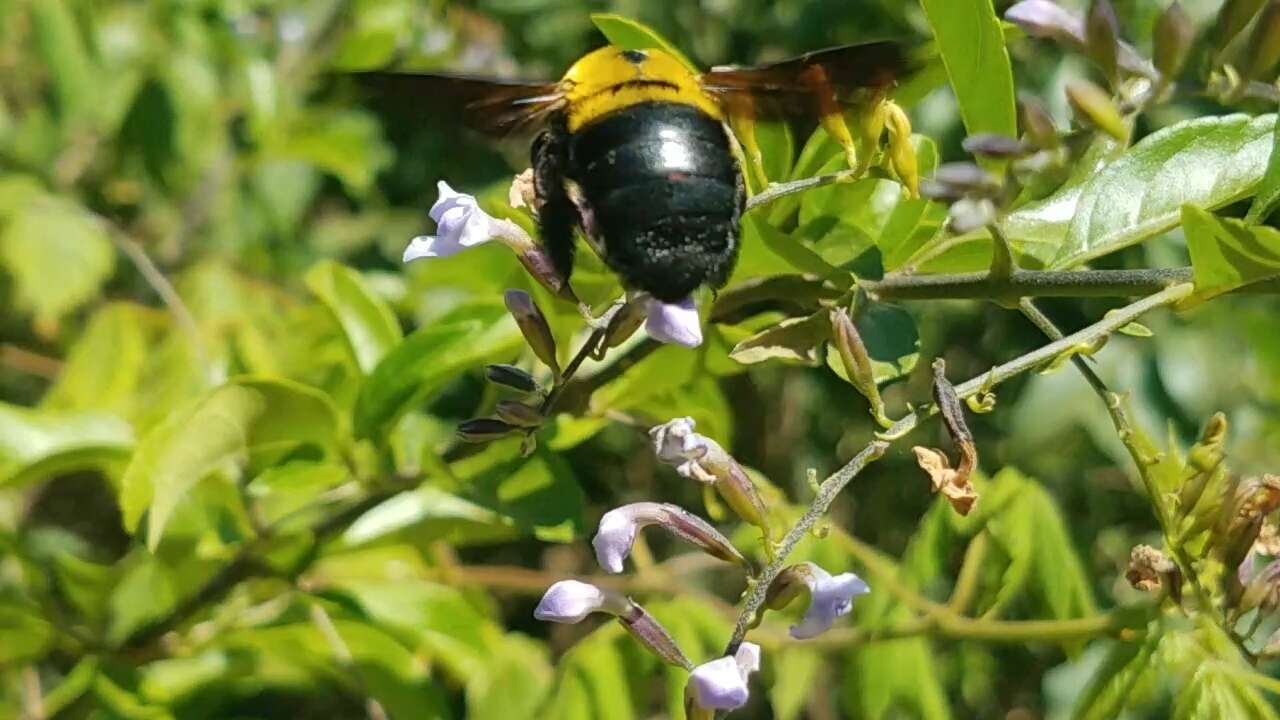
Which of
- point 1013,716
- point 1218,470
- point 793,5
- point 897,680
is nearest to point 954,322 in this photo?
point 793,5

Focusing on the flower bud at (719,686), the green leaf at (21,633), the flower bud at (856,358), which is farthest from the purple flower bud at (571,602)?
the green leaf at (21,633)

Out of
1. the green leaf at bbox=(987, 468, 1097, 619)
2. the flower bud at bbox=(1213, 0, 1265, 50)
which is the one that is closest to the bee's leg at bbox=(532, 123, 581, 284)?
the flower bud at bbox=(1213, 0, 1265, 50)

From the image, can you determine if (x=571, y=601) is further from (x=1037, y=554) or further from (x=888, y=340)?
(x=1037, y=554)

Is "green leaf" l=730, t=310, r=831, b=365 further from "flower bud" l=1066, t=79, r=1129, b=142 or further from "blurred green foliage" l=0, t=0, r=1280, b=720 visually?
"flower bud" l=1066, t=79, r=1129, b=142

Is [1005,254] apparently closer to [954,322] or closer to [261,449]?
[261,449]

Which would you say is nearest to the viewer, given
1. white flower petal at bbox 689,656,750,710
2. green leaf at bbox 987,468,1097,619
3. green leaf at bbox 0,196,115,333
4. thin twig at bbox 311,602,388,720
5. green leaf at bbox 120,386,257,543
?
white flower petal at bbox 689,656,750,710
